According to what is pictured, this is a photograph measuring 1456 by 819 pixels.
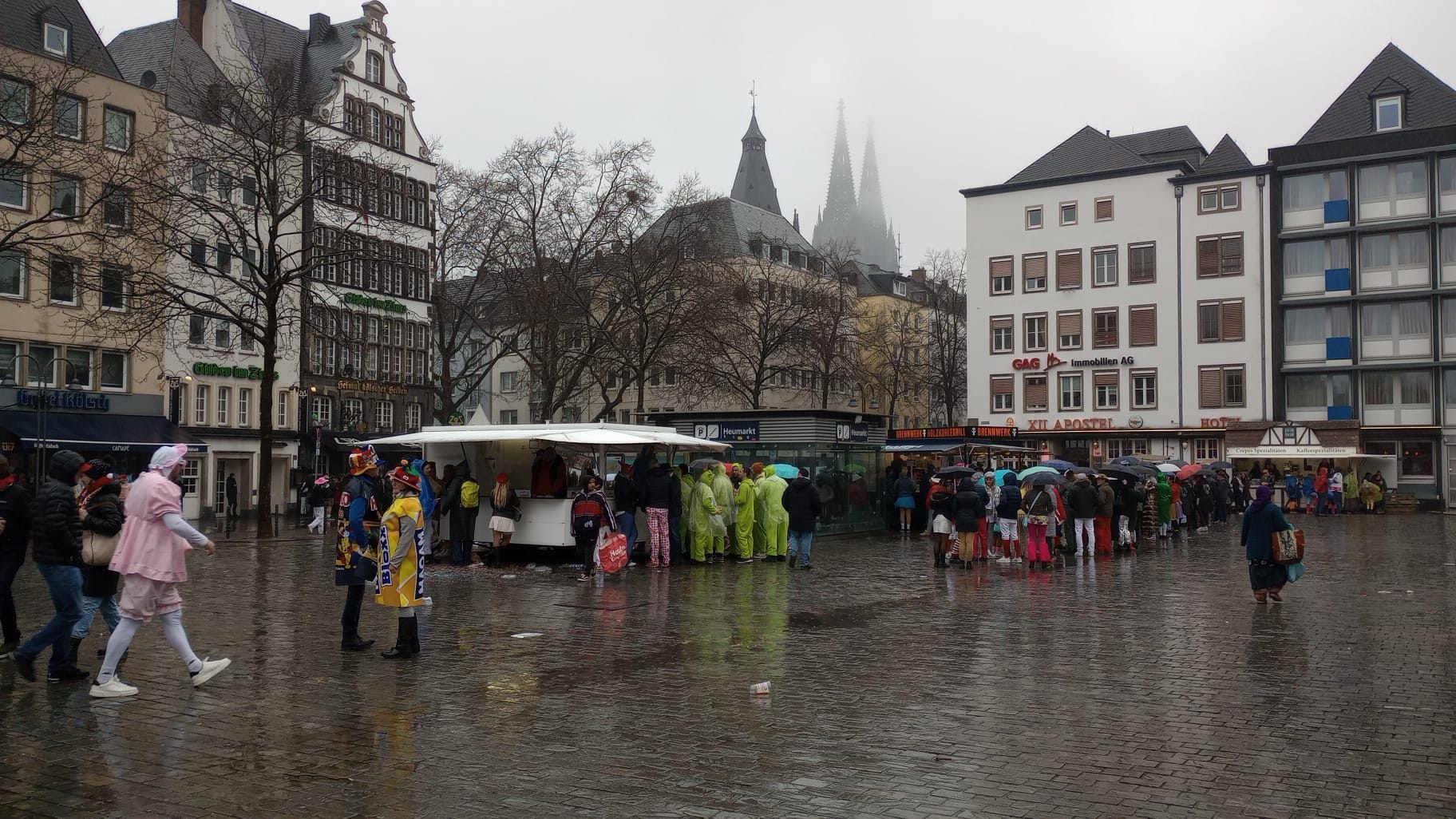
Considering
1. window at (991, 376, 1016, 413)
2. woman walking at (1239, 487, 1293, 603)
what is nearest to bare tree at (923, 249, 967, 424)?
window at (991, 376, 1016, 413)

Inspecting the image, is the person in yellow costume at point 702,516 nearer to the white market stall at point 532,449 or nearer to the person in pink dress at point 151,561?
the white market stall at point 532,449

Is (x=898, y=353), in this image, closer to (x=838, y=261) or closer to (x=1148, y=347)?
(x=838, y=261)

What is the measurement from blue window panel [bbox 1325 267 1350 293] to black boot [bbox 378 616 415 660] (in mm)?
54604

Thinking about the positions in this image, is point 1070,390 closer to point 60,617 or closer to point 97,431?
point 97,431

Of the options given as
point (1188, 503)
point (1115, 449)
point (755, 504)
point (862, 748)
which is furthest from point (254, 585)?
point (1115, 449)

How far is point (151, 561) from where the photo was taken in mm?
9367

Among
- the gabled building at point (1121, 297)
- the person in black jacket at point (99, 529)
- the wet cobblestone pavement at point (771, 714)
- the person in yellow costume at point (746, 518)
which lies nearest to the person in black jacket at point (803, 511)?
the person in yellow costume at point (746, 518)

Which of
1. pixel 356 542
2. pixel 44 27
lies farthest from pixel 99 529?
pixel 44 27

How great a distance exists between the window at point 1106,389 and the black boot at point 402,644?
181 ft

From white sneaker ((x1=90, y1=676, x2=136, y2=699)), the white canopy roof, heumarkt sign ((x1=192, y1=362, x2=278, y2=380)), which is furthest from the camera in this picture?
heumarkt sign ((x1=192, y1=362, x2=278, y2=380))

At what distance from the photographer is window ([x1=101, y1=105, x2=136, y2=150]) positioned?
40094mm

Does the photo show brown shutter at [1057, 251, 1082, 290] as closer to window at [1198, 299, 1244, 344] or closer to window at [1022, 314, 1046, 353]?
window at [1022, 314, 1046, 353]

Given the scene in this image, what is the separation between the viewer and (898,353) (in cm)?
8044

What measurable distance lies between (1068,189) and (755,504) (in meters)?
45.1
